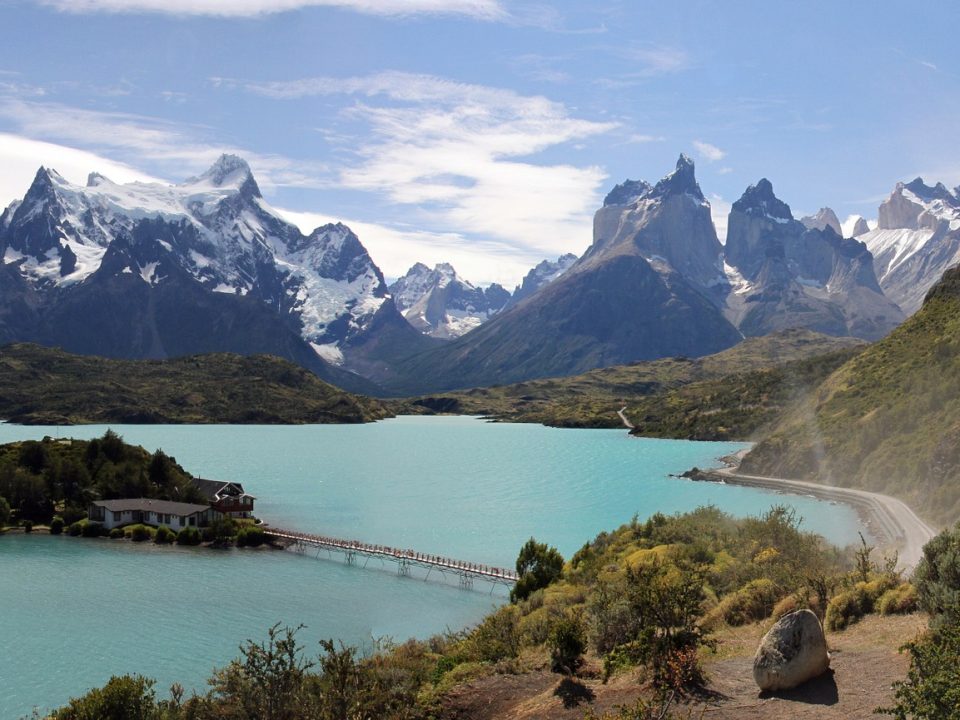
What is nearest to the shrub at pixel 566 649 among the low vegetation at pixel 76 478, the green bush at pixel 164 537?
the green bush at pixel 164 537

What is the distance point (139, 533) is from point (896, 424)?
81.8 metres

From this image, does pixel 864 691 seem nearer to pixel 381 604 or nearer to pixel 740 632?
pixel 740 632

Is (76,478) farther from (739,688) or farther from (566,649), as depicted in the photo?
(739,688)

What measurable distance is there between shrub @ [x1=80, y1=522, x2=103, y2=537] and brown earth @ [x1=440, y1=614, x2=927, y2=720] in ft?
229

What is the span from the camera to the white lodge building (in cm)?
8744

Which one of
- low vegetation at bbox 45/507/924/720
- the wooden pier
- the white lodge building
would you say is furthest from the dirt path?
the white lodge building

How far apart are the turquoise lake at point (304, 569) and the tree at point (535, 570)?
5.27 meters

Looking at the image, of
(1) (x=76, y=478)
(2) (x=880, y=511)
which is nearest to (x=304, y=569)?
(1) (x=76, y=478)

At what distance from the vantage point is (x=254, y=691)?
26.9 m

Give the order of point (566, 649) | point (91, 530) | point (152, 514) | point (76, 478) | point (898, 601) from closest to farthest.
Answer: point (898, 601)
point (566, 649)
point (91, 530)
point (152, 514)
point (76, 478)

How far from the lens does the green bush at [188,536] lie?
83438 mm

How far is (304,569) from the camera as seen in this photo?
72.3m

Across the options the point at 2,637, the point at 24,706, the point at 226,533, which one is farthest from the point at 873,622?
the point at 226,533

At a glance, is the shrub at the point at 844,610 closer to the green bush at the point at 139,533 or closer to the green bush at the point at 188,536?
the green bush at the point at 188,536
